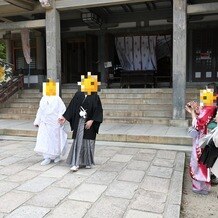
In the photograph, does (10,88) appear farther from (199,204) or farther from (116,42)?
(199,204)

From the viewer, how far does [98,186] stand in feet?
15.7

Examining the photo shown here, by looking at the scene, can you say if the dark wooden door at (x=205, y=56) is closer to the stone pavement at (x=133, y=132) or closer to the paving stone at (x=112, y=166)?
the stone pavement at (x=133, y=132)

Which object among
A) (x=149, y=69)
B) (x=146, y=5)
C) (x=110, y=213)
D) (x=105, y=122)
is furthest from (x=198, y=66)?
(x=110, y=213)

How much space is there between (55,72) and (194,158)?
7.11 meters

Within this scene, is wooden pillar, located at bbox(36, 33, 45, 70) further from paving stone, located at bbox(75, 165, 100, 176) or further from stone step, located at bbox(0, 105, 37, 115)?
paving stone, located at bbox(75, 165, 100, 176)

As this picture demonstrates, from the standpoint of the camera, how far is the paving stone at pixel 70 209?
3.75 meters

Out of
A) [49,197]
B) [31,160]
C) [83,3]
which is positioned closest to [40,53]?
[83,3]

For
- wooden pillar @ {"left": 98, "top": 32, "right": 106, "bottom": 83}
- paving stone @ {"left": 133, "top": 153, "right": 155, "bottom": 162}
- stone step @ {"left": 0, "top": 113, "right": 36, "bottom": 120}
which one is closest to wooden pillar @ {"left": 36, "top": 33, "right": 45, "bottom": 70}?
wooden pillar @ {"left": 98, "top": 32, "right": 106, "bottom": 83}

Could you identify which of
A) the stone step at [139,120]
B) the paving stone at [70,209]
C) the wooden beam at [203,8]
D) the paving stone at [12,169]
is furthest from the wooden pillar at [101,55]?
the paving stone at [70,209]

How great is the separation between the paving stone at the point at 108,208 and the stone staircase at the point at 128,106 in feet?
18.5

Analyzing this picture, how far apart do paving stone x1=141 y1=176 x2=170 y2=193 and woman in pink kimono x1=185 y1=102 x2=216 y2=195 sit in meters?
0.45

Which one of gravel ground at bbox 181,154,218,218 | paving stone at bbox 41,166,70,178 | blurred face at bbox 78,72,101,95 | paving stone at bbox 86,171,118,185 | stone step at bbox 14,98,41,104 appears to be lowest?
gravel ground at bbox 181,154,218,218

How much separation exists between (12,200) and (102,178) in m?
1.56

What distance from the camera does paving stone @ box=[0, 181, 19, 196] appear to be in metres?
4.55
